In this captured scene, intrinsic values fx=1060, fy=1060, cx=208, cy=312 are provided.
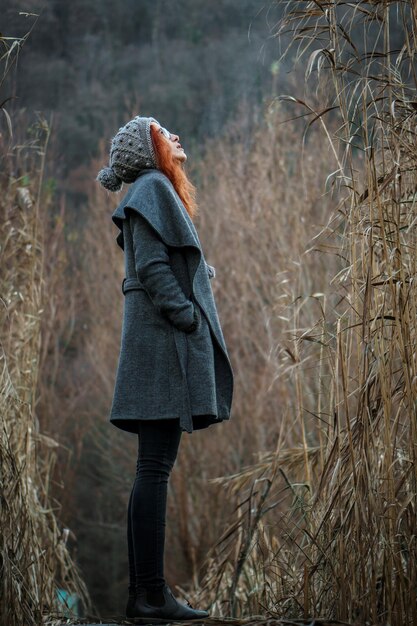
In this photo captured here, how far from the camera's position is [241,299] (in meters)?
10.8

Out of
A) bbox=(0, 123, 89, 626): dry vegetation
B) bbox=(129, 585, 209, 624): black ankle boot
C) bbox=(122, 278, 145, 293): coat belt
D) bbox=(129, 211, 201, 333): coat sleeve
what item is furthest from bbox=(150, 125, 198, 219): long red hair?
bbox=(129, 585, 209, 624): black ankle boot

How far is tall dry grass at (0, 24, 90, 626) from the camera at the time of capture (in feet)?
9.59

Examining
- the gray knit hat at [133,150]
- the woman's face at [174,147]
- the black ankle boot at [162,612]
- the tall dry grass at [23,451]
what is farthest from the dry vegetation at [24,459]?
the woman's face at [174,147]

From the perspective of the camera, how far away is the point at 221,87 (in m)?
14.0

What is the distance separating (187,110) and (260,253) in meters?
4.46

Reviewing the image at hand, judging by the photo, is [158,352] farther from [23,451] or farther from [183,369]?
[23,451]

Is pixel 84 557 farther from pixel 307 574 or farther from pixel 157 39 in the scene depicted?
pixel 307 574

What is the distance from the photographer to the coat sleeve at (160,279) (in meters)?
2.99

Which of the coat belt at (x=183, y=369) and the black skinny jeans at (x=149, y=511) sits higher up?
the coat belt at (x=183, y=369)

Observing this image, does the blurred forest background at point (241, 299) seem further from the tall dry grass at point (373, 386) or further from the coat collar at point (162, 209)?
the coat collar at point (162, 209)

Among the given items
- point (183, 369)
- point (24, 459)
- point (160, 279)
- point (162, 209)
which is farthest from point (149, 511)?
point (24, 459)

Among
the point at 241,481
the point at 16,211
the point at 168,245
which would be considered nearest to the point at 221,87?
the point at 16,211

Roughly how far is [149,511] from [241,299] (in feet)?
25.9

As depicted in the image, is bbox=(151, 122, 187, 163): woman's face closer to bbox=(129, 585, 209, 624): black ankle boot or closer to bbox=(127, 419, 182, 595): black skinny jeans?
bbox=(127, 419, 182, 595): black skinny jeans
